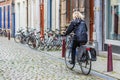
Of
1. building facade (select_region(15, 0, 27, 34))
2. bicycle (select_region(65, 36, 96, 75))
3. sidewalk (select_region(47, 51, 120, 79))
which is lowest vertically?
sidewalk (select_region(47, 51, 120, 79))

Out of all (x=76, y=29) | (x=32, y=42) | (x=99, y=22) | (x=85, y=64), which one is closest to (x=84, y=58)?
(x=85, y=64)

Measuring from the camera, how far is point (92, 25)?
2241cm

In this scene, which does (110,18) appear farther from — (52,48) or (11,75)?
(11,75)

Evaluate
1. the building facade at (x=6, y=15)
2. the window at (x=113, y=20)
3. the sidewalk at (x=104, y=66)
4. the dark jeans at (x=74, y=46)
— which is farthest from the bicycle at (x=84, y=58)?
the building facade at (x=6, y=15)

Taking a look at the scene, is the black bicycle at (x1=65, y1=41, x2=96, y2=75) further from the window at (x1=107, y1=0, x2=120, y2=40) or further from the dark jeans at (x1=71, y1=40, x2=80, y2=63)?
the window at (x1=107, y1=0, x2=120, y2=40)

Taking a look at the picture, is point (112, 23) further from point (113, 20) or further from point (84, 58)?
point (84, 58)

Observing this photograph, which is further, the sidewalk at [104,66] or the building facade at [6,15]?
the building facade at [6,15]

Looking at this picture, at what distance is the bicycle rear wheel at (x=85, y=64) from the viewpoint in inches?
519

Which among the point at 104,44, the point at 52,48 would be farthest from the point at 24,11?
the point at 104,44

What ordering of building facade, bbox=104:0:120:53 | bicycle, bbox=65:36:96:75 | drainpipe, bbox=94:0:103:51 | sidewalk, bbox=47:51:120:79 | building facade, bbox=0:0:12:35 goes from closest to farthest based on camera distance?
bicycle, bbox=65:36:96:75
sidewalk, bbox=47:51:120:79
building facade, bbox=104:0:120:53
drainpipe, bbox=94:0:103:51
building facade, bbox=0:0:12:35

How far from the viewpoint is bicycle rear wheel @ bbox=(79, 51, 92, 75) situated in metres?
13.2

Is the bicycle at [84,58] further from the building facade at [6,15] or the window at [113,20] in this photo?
the building facade at [6,15]

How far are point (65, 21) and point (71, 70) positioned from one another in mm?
12785

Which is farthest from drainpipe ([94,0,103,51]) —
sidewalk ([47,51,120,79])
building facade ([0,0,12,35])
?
building facade ([0,0,12,35])
